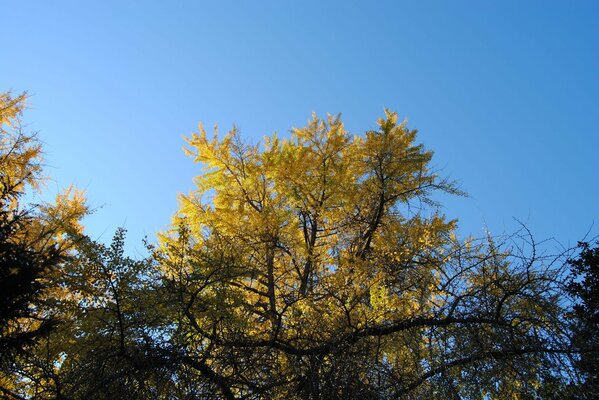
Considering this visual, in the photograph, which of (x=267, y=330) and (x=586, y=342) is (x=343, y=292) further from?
(x=586, y=342)

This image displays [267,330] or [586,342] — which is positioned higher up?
[267,330]

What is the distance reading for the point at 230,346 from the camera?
3.08 metres

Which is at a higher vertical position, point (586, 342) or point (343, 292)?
point (343, 292)

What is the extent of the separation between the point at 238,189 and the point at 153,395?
14.2ft

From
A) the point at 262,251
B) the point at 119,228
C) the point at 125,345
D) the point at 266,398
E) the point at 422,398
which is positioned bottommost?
the point at 422,398

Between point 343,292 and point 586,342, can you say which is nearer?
point 586,342

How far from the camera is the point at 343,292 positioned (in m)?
4.46

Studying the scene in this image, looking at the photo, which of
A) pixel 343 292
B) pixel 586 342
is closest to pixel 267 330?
pixel 343 292

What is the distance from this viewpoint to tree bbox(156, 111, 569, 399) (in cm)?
279

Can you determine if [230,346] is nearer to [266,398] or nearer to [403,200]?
[266,398]

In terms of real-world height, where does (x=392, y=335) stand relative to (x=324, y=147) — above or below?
below

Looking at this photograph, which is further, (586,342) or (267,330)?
(267,330)

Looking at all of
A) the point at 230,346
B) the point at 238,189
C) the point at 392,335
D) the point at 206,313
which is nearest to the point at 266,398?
the point at 230,346

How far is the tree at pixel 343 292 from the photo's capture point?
9.16 ft
